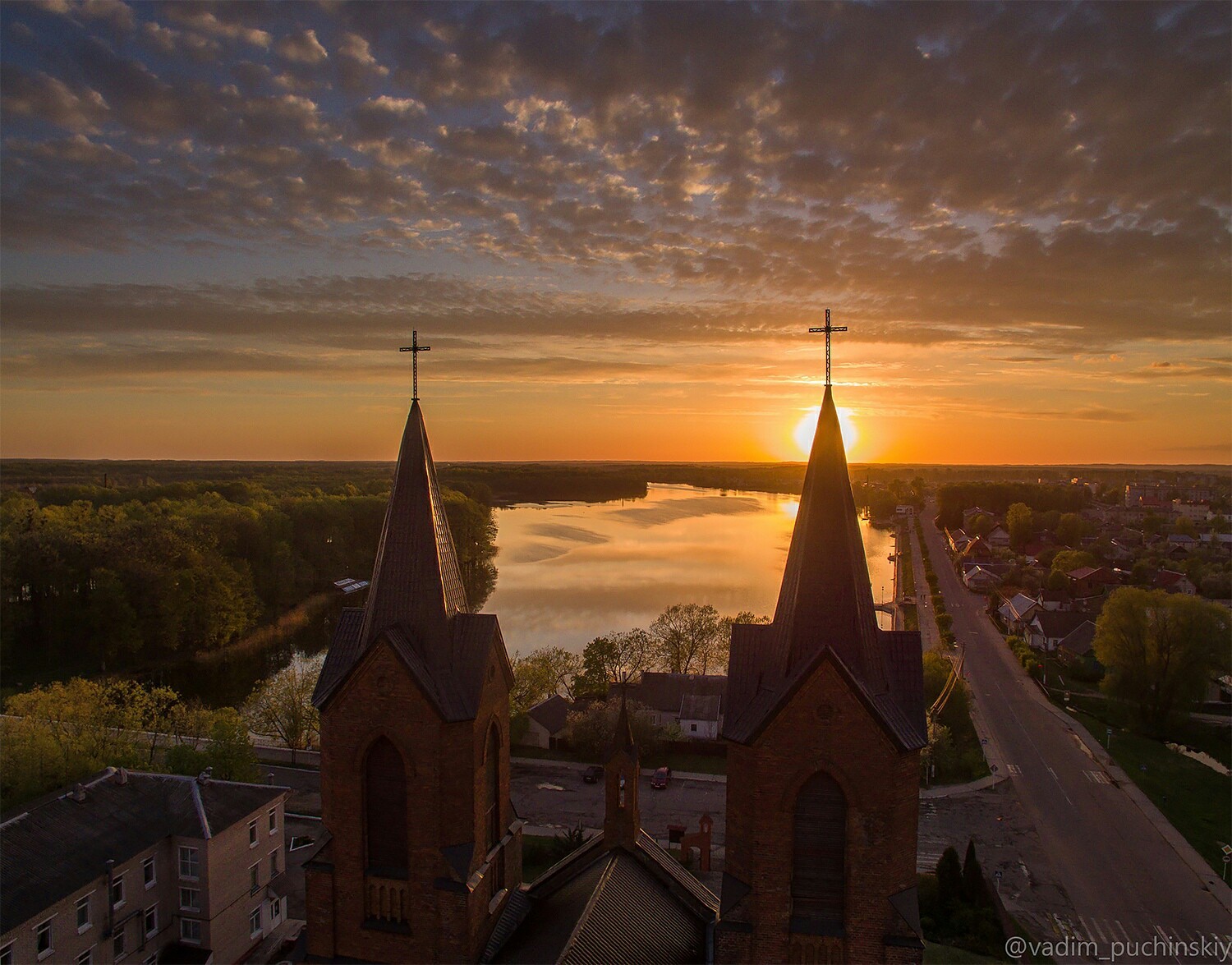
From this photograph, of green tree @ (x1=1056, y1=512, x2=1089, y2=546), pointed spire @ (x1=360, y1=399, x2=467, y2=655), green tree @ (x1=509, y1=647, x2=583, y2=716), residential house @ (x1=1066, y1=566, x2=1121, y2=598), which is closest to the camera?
pointed spire @ (x1=360, y1=399, x2=467, y2=655)

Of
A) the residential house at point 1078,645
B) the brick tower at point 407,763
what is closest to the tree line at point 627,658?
the residential house at point 1078,645

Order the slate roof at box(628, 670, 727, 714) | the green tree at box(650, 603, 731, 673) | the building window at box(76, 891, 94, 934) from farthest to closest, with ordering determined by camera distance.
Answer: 1. the green tree at box(650, 603, 731, 673)
2. the slate roof at box(628, 670, 727, 714)
3. the building window at box(76, 891, 94, 934)

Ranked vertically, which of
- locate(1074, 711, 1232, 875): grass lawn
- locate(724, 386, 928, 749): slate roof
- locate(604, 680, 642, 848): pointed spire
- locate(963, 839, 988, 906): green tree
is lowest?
locate(1074, 711, 1232, 875): grass lawn

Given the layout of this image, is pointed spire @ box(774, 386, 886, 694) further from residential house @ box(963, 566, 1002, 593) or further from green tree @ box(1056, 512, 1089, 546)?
green tree @ box(1056, 512, 1089, 546)

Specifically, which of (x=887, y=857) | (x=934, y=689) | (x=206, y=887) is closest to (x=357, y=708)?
(x=887, y=857)

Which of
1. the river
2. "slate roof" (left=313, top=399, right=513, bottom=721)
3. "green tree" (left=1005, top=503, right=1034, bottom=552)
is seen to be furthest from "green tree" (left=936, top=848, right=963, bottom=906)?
"green tree" (left=1005, top=503, right=1034, bottom=552)

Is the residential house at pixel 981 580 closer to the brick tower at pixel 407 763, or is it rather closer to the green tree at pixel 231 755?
the green tree at pixel 231 755
